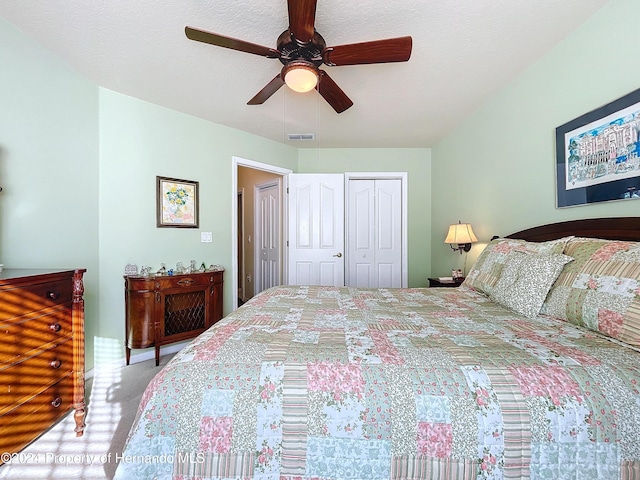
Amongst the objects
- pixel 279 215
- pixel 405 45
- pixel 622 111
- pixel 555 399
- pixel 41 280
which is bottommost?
pixel 555 399

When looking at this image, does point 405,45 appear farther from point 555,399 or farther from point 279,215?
point 279,215

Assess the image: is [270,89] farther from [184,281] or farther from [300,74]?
[184,281]

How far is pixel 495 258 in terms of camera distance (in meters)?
1.87

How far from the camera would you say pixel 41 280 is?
4.75ft

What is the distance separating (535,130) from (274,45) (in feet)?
6.70

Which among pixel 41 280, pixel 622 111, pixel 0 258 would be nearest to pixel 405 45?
pixel 622 111

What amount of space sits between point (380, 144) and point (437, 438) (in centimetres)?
369

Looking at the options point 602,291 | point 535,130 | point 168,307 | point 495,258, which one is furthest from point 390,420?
point 168,307

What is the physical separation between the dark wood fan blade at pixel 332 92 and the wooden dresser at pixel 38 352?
1974 millimetres

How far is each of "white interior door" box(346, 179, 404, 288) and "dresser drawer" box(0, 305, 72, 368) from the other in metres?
3.22

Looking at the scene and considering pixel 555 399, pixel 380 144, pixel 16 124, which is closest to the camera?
pixel 555 399

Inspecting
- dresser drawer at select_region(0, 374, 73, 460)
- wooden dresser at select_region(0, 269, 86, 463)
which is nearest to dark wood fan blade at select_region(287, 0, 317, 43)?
wooden dresser at select_region(0, 269, 86, 463)

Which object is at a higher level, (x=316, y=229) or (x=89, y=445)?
(x=316, y=229)

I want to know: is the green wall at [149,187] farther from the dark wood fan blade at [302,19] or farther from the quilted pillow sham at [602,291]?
the quilted pillow sham at [602,291]
